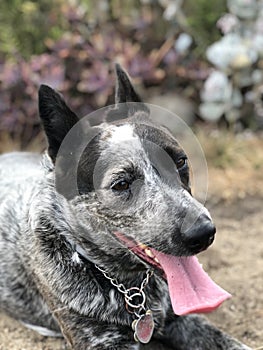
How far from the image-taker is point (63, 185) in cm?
288

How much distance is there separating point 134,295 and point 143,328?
0.15m

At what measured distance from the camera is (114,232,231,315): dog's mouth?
2660 mm

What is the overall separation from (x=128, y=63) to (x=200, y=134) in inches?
33.8

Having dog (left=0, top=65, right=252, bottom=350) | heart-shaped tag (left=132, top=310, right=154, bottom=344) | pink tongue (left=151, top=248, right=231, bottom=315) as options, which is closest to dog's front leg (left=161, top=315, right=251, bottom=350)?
dog (left=0, top=65, right=252, bottom=350)

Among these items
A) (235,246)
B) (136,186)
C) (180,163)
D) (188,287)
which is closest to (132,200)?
(136,186)

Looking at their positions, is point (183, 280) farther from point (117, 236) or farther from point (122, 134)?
point (122, 134)

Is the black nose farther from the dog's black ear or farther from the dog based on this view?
the dog's black ear

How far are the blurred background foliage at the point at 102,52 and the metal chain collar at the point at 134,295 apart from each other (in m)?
2.78

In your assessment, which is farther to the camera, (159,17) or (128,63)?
(159,17)

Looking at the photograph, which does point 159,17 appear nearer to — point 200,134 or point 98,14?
point 98,14

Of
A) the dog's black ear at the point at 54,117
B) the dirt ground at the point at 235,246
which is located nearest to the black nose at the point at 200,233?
the dog's black ear at the point at 54,117

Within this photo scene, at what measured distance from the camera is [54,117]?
279 cm

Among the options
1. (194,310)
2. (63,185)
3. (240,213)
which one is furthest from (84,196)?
(240,213)

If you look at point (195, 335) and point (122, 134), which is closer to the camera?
point (122, 134)
